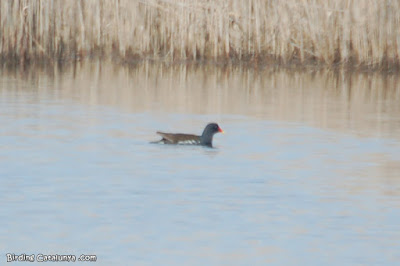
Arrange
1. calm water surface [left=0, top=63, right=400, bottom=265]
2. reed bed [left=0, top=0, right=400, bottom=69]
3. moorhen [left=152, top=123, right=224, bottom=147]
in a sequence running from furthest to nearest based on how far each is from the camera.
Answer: reed bed [left=0, top=0, right=400, bottom=69]
moorhen [left=152, top=123, right=224, bottom=147]
calm water surface [left=0, top=63, right=400, bottom=265]

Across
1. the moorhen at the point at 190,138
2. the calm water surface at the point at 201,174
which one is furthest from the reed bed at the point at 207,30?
the moorhen at the point at 190,138

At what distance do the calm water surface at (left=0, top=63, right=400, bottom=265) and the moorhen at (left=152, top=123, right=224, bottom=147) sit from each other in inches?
4.2

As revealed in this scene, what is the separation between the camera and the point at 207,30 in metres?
21.4

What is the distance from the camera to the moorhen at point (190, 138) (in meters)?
11.9

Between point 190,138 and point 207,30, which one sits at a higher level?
point 207,30

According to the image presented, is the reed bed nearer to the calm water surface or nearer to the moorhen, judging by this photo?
the calm water surface

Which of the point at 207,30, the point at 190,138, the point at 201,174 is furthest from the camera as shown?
the point at 207,30

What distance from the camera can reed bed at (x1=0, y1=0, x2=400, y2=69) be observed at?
2012 cm

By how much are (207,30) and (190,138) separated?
955cm

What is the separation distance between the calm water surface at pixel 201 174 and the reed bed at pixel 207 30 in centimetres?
185

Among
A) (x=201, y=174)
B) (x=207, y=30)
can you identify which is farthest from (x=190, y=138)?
(x=207, y=30)

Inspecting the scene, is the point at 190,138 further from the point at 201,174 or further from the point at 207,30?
the point at 207,30

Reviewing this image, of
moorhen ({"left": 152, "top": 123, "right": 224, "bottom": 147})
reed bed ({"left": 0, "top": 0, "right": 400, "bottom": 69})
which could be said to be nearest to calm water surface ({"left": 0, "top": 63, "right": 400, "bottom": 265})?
moorhen ({"left": 152, "top": 123, "right": 224, "bottom": 147})

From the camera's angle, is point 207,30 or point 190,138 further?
point 207,30
